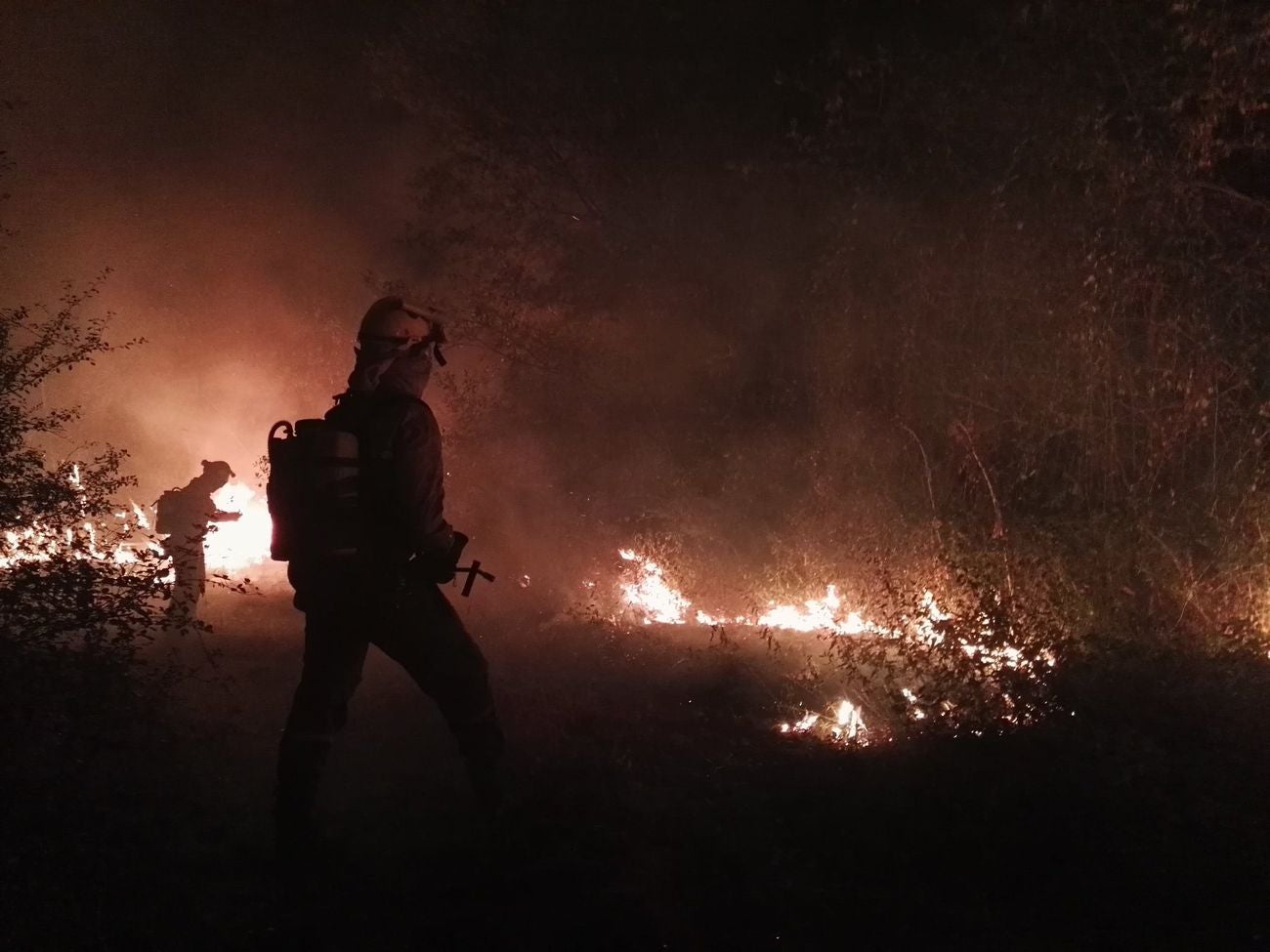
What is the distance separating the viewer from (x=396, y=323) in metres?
4.25

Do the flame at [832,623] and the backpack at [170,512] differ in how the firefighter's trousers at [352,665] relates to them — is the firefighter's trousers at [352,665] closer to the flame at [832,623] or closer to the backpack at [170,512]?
the flame at [832,623]

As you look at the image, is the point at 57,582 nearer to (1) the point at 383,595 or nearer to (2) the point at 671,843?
(1) the point at 383,595

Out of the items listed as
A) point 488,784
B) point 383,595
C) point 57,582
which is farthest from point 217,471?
point 488,784

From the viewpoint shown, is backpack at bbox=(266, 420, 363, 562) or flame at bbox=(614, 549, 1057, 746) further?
flame at bbox=(614, 549, 1057, 746)

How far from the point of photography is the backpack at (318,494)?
403cm

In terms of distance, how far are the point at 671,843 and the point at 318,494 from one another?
83.0 inches

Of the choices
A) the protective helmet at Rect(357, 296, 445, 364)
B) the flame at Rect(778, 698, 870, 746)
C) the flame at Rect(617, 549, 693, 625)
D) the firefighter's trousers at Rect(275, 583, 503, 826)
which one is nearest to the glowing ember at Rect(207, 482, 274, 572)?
the flame at Rect(617, 549, 693, 625)

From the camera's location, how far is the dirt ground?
11.6ft

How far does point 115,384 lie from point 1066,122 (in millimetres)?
16991

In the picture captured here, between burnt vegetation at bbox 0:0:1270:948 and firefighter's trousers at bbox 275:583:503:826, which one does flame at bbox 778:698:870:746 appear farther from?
firefighter's trousers at bbox 275:583:503:826

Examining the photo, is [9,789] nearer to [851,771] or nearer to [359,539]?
[359,539]

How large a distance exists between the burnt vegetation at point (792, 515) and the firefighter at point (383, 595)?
46cm

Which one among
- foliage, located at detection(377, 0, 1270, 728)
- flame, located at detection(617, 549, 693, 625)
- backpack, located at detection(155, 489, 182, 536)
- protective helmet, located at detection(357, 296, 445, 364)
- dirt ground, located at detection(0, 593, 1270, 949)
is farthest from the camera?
flame, located at detection(617, 549, 693, 625)

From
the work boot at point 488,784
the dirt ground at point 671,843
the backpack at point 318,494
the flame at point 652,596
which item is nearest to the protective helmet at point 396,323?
the backpack at point 318,494
